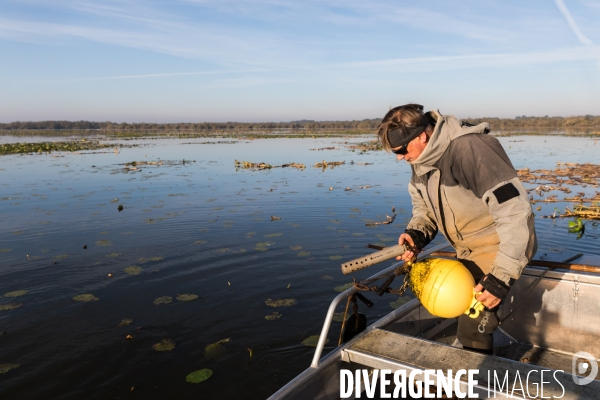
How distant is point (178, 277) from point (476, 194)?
5.83 metres

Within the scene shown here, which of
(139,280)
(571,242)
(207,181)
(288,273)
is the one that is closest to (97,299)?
(139,280)

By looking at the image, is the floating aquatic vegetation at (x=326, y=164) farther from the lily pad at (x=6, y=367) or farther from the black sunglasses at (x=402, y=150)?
the black sunglasses at (x=402, y=150)

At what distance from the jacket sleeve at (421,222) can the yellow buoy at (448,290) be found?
756 mm

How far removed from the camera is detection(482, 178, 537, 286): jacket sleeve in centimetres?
285

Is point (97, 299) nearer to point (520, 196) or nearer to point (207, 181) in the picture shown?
point (520, 196)

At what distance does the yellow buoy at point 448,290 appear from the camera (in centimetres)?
305

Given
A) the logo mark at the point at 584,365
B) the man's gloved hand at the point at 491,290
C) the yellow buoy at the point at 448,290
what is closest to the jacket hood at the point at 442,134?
the yellow buoy at the point at 448,290

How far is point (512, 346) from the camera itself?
4.97 metres

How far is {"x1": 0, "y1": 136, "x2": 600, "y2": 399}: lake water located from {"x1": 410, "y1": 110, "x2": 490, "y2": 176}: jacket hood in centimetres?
295

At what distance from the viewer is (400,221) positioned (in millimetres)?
11352

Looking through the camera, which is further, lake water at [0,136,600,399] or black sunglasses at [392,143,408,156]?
lake water at [0,136,600,399]

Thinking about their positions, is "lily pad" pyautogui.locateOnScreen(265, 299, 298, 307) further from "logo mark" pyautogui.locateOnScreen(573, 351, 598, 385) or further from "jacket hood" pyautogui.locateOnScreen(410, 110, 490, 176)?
"jacket hood" pyautogui.locateOnScreen(410, 110, 490, 176)

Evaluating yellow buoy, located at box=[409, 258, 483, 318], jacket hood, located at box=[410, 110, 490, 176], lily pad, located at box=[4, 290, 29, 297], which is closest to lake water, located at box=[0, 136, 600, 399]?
lily pad, located at box=[4, 290, 29, 297]

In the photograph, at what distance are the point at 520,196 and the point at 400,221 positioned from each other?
28.3ft
